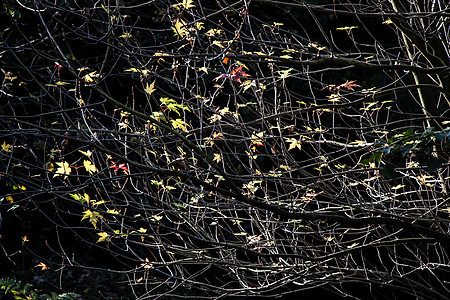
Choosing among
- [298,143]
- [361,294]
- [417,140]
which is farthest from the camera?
[361,294]

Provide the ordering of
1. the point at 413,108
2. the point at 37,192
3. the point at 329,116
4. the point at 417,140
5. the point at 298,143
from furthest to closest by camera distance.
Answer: the point at 413,108 < the point at 329,116 < the point at 298,143 < the point at 37,192 < the point at 417,140

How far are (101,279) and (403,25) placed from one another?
5742mm

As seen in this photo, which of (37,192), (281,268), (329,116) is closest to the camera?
(37,192)

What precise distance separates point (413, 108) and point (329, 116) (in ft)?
4.73

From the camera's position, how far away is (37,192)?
2.41m

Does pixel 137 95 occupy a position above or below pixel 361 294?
above

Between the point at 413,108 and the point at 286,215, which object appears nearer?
the point at 286,215

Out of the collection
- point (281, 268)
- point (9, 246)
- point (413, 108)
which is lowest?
Answer: point (9, 246)

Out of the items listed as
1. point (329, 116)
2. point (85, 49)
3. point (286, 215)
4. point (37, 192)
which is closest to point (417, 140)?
point (286, 215)

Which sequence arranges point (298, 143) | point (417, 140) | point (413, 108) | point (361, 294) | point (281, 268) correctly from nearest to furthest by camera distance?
point (417, 140)
point (281, 268)
point (298, 143)
point (413, 108)
point (361, 294)

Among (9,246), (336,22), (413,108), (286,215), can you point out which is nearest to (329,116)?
(413,108)

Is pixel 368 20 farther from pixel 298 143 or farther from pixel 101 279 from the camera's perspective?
pixel 101 279

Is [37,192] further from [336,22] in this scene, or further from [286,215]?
[336,22]

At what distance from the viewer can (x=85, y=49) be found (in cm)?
672
